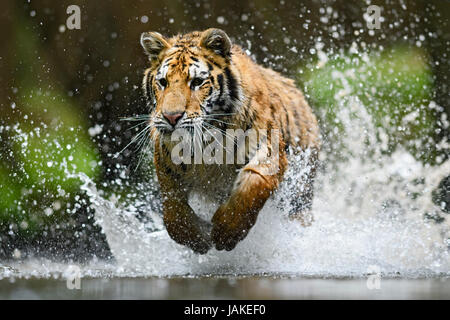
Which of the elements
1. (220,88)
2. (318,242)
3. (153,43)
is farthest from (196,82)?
(318,242)

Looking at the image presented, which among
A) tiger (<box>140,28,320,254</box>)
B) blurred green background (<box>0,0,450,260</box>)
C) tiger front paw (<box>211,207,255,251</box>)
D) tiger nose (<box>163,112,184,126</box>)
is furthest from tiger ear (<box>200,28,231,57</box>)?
blurred green background (<box>0,0,450,260</box>)

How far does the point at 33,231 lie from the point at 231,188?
3.08 meters

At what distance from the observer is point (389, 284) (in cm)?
307

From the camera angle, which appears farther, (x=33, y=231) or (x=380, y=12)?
(x=380, y=12)

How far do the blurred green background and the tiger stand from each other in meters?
2.50

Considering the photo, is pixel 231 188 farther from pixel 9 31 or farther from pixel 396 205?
pixel 9 31

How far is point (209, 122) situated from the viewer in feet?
12.6

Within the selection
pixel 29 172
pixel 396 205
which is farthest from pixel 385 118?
pixel 29 172

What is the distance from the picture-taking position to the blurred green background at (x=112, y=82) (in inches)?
265

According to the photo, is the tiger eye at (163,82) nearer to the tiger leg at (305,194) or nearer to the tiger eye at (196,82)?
the tiger eye at (196,82)

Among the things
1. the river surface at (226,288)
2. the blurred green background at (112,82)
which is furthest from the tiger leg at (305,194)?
the blurred green background at (112,82)

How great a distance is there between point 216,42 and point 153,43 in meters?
0.35

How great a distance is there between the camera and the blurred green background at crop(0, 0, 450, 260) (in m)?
6.73

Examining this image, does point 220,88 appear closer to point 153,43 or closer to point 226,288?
point 153,43
